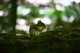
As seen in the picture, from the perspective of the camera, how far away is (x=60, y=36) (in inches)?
55.8

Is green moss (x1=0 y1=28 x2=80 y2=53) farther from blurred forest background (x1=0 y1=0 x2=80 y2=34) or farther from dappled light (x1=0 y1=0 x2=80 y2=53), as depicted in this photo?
blurred forest background (x1=0 y1=0 x2=80 y2=34)

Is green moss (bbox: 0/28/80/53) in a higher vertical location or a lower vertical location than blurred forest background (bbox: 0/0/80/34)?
lower

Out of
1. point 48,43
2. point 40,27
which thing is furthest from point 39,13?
point 48,43

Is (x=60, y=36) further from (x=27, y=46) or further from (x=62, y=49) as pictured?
(x=27, y=46)

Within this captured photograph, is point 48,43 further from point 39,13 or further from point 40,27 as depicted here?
point 39,13

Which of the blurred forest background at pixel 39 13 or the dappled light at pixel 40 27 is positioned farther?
the blurred forest background at pixel 39 13

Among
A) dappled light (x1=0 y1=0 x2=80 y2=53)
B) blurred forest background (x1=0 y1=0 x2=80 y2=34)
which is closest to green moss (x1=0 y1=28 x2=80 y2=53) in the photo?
dappled light (x1=0 y1=0 x2=80 y2=53)

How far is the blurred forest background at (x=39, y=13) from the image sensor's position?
4074 millimetres

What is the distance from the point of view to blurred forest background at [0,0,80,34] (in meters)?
4.07

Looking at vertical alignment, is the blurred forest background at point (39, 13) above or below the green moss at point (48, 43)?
above

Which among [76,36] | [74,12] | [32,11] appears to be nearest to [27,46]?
[76,36]

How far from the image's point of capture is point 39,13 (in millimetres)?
4797

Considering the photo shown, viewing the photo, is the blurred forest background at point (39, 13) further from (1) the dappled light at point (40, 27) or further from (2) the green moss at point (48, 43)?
(2) the green moss at point (48, 43)

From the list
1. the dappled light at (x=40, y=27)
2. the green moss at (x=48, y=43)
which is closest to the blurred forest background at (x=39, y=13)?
the dappled light at (x=40, y=27)
